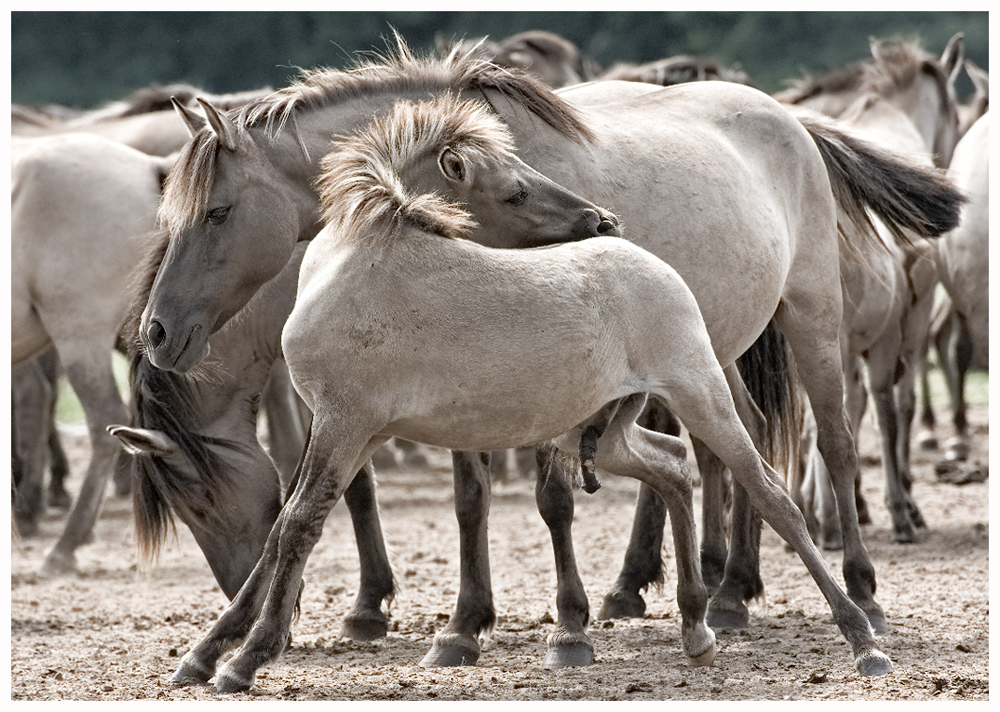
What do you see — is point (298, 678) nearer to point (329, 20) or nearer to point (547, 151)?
point (547, 151)

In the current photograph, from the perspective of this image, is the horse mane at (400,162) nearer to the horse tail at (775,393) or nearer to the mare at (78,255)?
the horse tail at (775,393)

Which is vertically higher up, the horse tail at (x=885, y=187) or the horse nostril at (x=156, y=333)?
the horse tail at (x=885, y=187)

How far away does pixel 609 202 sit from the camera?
15.1ft

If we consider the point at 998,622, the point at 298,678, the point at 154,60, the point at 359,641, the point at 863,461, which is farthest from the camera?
the point at 154,60

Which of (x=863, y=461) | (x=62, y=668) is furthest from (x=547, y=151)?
(x=863, y=461)

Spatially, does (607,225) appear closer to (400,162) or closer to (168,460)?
(400,162)

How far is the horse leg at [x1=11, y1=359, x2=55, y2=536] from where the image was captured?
8586mm

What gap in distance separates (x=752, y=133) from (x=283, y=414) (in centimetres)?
314

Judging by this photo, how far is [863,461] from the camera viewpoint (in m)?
10.3

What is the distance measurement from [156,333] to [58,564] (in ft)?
11.1

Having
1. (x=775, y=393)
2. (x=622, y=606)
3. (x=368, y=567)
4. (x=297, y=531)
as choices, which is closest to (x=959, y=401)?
(x=775, y=393)

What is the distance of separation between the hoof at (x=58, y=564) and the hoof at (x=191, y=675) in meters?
3.45

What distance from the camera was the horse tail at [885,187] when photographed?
221 inches

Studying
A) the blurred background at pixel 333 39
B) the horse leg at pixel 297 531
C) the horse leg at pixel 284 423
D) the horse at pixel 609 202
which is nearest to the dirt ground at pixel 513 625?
the horse leg at pixel 297 531
